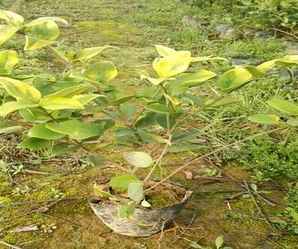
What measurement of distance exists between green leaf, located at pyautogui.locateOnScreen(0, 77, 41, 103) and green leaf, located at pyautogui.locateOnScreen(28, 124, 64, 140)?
0.33 feet

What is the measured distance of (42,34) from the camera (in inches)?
50.9

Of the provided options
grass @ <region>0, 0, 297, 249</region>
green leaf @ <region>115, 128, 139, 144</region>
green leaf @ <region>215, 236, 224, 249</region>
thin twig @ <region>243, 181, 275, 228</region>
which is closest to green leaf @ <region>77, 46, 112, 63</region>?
grass @ <region>0, 0, 297, 249</region>

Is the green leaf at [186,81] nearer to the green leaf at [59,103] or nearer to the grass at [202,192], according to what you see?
the grass at [202,192]

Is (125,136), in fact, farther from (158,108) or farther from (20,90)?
(20,90)

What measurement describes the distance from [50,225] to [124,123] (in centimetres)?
52

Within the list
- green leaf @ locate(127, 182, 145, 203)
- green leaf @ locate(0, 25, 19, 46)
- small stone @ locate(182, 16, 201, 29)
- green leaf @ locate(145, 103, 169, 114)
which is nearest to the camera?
green leaf @ locate(0, 25, 19, 46)

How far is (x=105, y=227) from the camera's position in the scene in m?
1.80

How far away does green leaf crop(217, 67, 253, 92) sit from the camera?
4.28 ft

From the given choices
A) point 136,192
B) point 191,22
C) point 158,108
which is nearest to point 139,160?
point 136,192

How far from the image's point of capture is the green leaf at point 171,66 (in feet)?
3.79

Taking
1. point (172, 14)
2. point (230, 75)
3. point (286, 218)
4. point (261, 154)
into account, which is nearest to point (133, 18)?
point (172, 14)

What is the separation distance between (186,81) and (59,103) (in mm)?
331

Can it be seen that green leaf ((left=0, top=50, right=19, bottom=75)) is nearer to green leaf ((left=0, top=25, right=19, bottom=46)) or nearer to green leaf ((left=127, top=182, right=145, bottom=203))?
green leaf ((left=0, top=25, right=19, bottom=46))

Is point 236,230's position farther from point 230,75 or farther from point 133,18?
point 133,18
